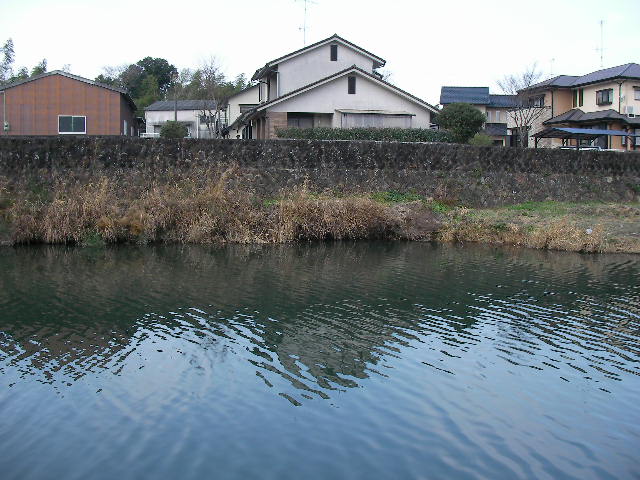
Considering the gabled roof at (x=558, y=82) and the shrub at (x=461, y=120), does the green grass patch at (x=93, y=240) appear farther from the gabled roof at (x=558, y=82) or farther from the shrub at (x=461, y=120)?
the gabled roof at (x=558, y=82)

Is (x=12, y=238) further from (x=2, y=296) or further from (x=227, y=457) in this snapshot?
(x=227, y=457)

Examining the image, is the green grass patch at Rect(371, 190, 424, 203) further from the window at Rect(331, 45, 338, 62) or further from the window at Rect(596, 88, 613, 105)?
the window at Rect(596, 88, 613, 105)

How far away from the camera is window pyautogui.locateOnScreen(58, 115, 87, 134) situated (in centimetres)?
3619

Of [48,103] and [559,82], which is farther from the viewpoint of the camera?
[559,82]

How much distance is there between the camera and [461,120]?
37.3 metres

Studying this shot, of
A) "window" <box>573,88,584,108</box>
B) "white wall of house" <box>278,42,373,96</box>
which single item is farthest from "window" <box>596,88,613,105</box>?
"white wall of house" <box>278,42,373,96</box>

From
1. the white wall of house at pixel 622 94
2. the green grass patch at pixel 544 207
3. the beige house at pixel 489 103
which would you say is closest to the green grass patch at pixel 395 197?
the green grass patch at pixel 544 207

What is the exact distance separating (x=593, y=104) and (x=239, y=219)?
3311 cm

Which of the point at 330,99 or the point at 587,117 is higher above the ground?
the point at 587,117

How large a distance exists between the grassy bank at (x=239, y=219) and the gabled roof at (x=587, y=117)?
18857 millimetres

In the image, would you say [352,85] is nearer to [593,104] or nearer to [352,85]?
[352,85]

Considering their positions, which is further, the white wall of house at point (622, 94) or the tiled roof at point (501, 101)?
the tiled roof at point (501, 101)

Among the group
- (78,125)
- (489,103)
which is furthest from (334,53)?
(489,103)

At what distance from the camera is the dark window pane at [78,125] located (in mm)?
36469
